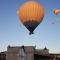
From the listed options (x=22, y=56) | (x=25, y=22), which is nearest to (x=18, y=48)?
(x=22, y=56)

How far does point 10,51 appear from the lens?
6072cm

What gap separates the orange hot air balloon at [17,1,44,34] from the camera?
98.3 ft

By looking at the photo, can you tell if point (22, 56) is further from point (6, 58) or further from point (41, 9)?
point (41, 9)

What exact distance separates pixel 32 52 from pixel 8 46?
6.24 meters

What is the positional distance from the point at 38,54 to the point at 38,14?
1565 inches

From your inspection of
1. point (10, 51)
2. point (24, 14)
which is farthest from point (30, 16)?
point (10, 51)

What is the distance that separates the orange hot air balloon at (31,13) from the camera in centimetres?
2995

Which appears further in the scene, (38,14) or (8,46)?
(8,46)

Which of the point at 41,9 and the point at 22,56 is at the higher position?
the point at 41,9

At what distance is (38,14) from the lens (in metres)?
30.2

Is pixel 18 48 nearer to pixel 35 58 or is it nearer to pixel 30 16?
pixel 35 58

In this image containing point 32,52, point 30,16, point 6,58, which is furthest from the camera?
point 32,52

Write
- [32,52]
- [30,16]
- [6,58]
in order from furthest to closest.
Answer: [32,52]
[6,58]
[30,16]

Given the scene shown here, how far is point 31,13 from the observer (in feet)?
100
